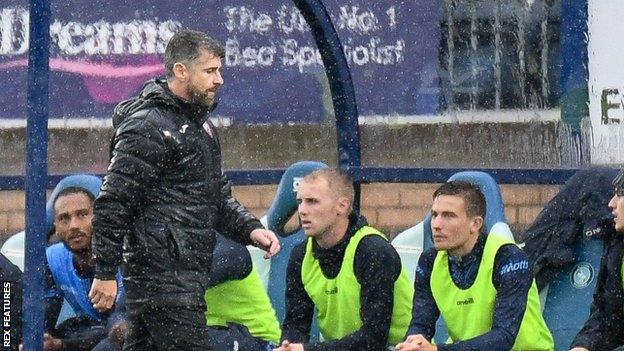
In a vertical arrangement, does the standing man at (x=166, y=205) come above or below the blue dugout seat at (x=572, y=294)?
above

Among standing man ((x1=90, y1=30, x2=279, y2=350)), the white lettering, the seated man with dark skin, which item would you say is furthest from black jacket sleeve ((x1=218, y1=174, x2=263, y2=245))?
the white lettering

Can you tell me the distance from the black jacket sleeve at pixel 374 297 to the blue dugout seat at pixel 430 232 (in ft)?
1.41

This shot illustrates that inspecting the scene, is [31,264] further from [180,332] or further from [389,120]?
[389,120]

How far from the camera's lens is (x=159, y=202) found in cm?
582

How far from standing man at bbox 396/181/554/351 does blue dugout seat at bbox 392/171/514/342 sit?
0.89ft

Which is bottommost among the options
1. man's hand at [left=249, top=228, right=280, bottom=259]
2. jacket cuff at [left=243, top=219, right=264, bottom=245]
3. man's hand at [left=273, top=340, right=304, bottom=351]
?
man's hand at [left=273, top=340, right=304, bottom=351]

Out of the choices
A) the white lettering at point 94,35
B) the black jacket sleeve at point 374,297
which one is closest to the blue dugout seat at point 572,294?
the black jacket sleeve at point 374,297

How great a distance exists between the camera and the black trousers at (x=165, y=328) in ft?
19.2

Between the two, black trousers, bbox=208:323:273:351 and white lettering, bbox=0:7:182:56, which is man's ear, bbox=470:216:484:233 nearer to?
black trousers, bbox=208:323:273:351

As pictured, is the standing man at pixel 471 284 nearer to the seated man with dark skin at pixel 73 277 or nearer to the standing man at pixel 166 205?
the standing man at pixel 166 205

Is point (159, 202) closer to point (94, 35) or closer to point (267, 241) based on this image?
point (267, 241)

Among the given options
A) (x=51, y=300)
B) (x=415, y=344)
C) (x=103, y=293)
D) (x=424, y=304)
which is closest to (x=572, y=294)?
Answer: (x=424, y=304)

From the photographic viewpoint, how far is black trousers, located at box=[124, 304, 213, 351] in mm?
5848

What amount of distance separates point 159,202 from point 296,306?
3.60 ft
